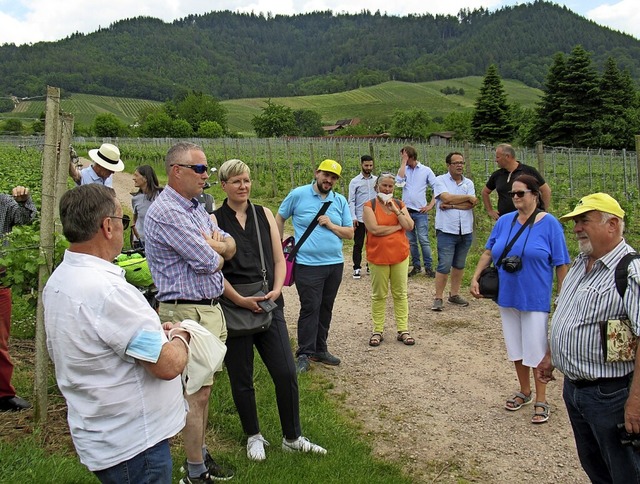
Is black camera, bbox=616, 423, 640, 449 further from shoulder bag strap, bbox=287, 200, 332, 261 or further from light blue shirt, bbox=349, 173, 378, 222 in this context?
light blue shirt, bbox=349, 173, 378, 222

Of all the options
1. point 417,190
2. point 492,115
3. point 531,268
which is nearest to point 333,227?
point 531,268

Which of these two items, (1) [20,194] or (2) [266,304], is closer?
(2) [266,304]

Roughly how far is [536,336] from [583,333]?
1.63 metres

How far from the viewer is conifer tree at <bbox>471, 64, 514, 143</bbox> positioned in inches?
2190

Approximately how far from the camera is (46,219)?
366 centimetres

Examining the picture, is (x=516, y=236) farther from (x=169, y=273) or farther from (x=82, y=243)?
(x=82, y=243)

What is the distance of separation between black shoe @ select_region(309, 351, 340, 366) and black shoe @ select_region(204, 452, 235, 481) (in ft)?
7.43

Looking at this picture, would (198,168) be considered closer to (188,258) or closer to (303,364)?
(188,258)

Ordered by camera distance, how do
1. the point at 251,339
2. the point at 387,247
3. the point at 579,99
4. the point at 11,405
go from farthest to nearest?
1. the point at 579,99
2. the point at 387,247
3. the point at 11,405
4. the point at 251,339

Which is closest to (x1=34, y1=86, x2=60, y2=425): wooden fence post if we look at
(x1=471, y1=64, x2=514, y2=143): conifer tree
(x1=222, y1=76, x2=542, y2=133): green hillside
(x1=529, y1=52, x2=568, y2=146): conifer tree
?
(x1=529, y1=52, x2=568, y2=146): conifer tree

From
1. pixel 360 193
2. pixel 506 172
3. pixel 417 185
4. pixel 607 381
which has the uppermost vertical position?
pixel 506 172

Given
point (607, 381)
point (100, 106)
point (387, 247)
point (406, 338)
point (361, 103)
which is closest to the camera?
point (607, 381)

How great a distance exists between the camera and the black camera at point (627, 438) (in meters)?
2.59

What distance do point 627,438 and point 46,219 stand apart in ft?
11.2
